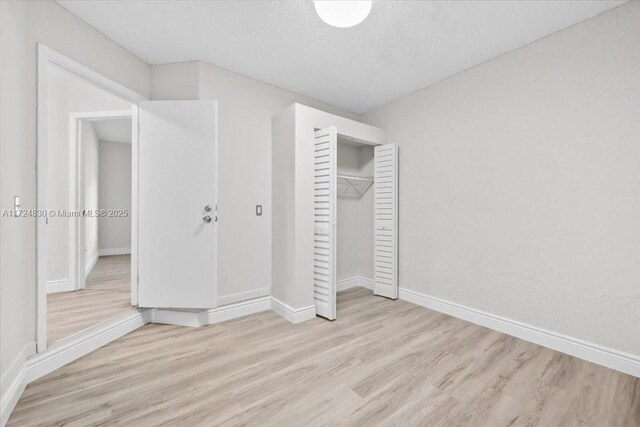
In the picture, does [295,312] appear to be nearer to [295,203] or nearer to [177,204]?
[295,203]

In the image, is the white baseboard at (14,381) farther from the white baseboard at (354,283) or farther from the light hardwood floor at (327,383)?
the white baseboard at (354,283)

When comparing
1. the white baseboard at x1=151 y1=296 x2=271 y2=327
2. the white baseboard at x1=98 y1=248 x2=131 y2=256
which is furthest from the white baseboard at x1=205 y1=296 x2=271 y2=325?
the white baseboard at x1=98 y1=248 x2=131 y2=256

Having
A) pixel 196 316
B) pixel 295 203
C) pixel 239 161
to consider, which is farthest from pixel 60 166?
pixel 295 203

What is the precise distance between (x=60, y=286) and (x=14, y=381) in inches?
81.0

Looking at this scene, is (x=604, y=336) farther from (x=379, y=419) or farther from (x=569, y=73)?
(x=569, y=73)

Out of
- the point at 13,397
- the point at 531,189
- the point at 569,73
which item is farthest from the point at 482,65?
the point at 13,397

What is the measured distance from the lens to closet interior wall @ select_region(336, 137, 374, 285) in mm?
3658

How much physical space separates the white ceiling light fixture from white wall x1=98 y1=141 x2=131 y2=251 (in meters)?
5.97

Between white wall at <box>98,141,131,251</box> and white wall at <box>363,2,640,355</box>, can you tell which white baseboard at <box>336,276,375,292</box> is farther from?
white wall at <box>98,141,131,251</box>

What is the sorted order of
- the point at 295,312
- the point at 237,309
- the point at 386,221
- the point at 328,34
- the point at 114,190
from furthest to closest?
the point at 114,190, the point at 386,221, the point at 237,309, the point at 295,312, the point at 328,34

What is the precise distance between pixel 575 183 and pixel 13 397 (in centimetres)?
382

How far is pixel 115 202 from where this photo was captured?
18.9ft

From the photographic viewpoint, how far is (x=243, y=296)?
9.07ft

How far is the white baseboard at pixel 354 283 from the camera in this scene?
3.62 metres
